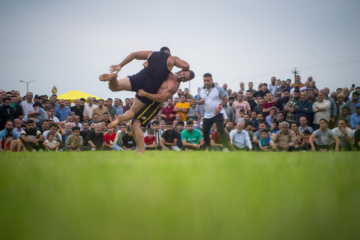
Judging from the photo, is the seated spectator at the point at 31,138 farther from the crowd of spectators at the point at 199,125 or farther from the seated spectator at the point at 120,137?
the seated spectator at the point at 120,137

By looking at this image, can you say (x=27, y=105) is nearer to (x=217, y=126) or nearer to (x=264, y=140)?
(x=217, y=126)

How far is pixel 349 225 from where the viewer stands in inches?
54.4

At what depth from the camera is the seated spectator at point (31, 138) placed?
9.68 metres

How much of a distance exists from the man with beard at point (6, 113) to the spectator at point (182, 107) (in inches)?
208

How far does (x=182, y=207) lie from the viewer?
63.3 inches

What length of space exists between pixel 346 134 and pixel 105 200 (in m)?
8.41

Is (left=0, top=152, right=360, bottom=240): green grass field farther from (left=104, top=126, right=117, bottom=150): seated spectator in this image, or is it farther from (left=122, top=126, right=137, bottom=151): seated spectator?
(left=104, top=126, right=117, bottom=150): seated spectator

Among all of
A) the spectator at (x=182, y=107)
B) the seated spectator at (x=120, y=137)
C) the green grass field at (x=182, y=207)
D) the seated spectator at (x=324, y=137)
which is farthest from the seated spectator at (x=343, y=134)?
the green grass field at (x=182, y=207)

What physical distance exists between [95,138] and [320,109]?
6.84m

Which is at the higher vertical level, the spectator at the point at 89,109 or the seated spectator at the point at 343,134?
the spectator at the point at 89,109

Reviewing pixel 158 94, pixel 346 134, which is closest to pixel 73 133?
pixel 158 94

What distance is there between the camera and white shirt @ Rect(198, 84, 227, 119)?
810 cm

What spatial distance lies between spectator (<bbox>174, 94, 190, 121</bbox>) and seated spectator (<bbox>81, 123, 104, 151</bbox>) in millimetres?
2874

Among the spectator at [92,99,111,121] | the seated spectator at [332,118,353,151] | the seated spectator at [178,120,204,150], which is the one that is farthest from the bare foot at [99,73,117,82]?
the spectator at [92,99,111,121]
